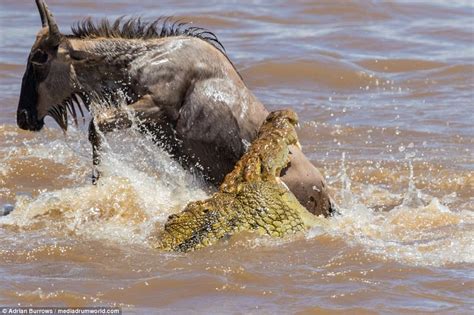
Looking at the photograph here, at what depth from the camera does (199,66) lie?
8.70 meters

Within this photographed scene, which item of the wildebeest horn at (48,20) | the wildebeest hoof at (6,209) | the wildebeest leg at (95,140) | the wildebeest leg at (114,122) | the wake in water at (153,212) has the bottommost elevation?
the wildebeest hoof at (6,209)

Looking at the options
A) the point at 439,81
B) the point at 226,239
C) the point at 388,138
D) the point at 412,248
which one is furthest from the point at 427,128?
the point at 226,239

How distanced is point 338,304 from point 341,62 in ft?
27.9

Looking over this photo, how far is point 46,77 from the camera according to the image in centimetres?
876

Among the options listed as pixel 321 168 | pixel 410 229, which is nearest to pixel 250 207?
pixel 410 229

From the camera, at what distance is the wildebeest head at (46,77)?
8641 mm

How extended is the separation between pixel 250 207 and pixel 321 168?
414 centimetres

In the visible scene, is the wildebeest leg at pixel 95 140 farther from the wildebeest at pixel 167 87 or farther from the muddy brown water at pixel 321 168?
the muddy brown water at pixel 321 168

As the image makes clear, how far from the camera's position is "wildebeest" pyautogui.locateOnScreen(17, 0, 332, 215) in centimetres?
860

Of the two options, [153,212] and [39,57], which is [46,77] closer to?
[39,57]

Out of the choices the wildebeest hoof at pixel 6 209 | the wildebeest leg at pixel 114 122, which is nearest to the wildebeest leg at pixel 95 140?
the wildebeest leg at pixel 114 122

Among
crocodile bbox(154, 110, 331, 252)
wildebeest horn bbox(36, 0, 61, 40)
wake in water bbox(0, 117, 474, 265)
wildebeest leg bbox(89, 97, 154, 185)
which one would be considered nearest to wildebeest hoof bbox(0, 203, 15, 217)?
wake in water bbox(0, 117, 474, 265)

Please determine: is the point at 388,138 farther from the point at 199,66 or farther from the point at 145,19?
the point at 145,19

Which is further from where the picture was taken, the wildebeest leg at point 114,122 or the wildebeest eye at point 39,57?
the wildebeest eye at point 39,57
